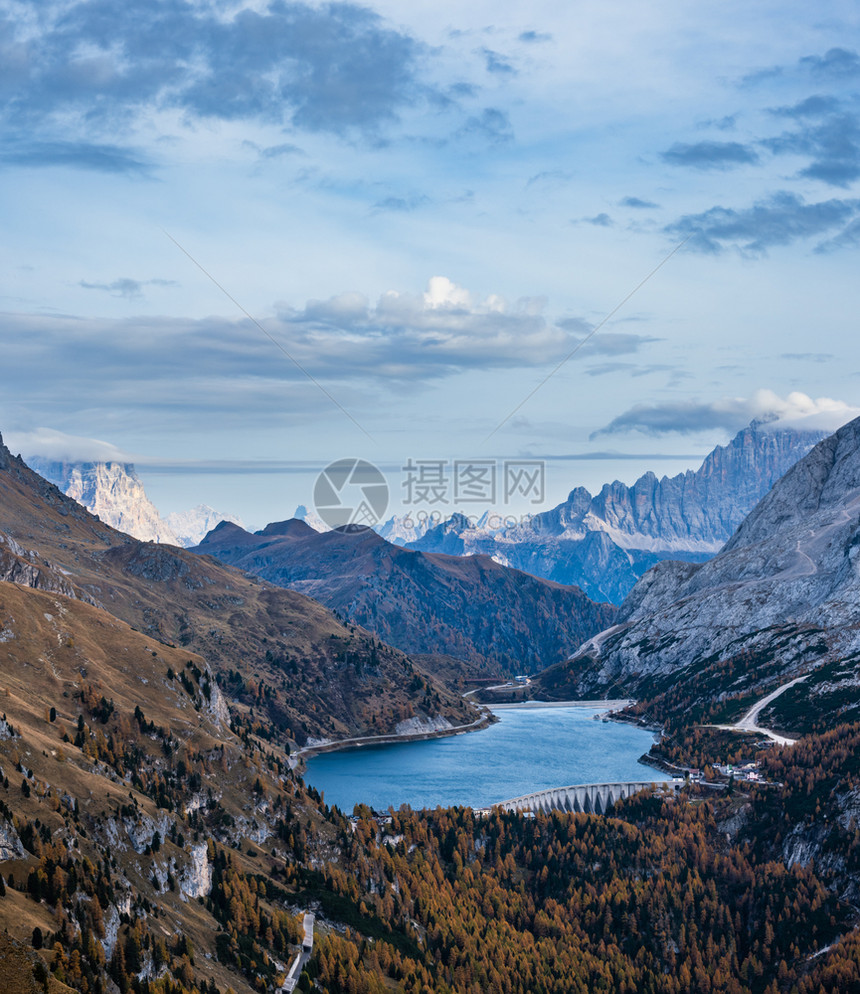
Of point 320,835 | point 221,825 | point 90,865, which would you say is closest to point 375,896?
point 320,835

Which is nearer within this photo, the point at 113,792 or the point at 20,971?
the point at 20,971

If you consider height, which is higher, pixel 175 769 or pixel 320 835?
pixel 175 769

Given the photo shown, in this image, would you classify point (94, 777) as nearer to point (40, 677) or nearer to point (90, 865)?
point (90, 865)

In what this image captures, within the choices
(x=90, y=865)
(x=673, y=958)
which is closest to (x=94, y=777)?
(x=90, y=865)

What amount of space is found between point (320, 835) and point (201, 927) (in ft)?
193

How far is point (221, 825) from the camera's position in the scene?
169 meters

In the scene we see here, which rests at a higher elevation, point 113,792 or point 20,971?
point 113,792

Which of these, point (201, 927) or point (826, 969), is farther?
point (826, 969)

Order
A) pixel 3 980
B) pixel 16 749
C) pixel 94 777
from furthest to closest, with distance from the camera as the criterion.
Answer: pixel 94 777 → pixel 16 749 → pixel 3 980

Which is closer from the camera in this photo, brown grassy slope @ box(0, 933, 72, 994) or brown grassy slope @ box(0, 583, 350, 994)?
brown grassy slope @ box(0, 933, 72, 994)

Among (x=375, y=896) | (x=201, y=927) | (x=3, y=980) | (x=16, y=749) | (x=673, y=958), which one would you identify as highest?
(x=16, y=749)

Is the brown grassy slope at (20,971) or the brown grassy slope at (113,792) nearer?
the brown grassy slope at (20,971)

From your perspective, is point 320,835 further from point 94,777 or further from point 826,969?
point 826,969

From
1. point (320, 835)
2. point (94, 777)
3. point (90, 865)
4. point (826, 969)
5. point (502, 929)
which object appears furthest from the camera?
point (320, 835)
